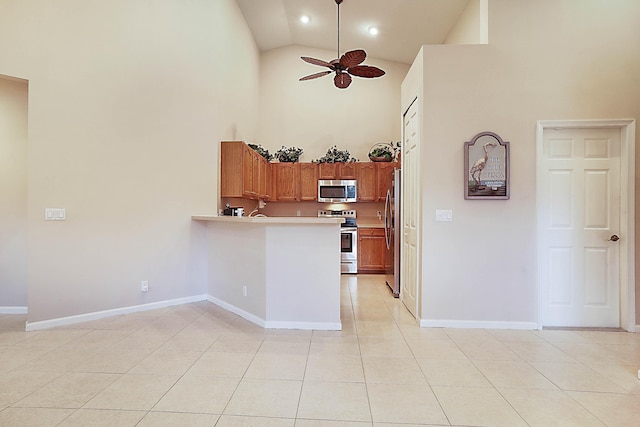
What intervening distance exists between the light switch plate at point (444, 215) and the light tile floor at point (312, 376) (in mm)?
1111

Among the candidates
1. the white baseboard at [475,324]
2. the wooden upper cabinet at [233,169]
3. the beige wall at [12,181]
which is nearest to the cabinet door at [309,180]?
the wooden upper cabinet at [233,169]

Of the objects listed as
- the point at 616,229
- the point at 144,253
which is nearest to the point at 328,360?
the point at 144,253

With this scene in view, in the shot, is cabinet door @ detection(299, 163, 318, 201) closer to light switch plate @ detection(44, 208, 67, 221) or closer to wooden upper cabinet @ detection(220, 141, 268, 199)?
wooden upper cabinet @ detection(220, 141, 268, 199)

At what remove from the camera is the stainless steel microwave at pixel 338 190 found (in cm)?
662

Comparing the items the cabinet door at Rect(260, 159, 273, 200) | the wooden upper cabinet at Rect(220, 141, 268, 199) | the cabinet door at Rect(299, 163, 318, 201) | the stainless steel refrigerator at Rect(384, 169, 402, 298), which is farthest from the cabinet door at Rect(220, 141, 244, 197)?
the stainless steel refrigerator at Rect(384, 169, 402, 298)

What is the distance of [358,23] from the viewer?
573 cm

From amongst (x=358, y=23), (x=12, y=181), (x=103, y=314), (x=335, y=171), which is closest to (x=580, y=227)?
(x=335, y=171)

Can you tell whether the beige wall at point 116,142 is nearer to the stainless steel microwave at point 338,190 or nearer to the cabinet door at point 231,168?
the cabinet door at point 231,168

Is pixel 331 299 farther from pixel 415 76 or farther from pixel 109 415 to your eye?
pixel 415 76

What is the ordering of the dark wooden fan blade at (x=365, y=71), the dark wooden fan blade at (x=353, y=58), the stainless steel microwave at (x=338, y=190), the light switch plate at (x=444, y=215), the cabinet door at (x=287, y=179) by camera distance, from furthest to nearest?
1. the cabinet door at (x=287, y=179)
2. the stainless steel microwave at (x=338, y=190)
3. the dark wooden fan blade at (x=365, y=71)
4. the dark wooden fan blade at (x=353, y=58)
5. the light switch plate at (x=444, y=215)

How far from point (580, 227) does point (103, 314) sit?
201 inches

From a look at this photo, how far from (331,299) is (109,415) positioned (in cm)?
195

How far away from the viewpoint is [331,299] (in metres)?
3.31

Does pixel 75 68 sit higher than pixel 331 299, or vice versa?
pixel 75 68
